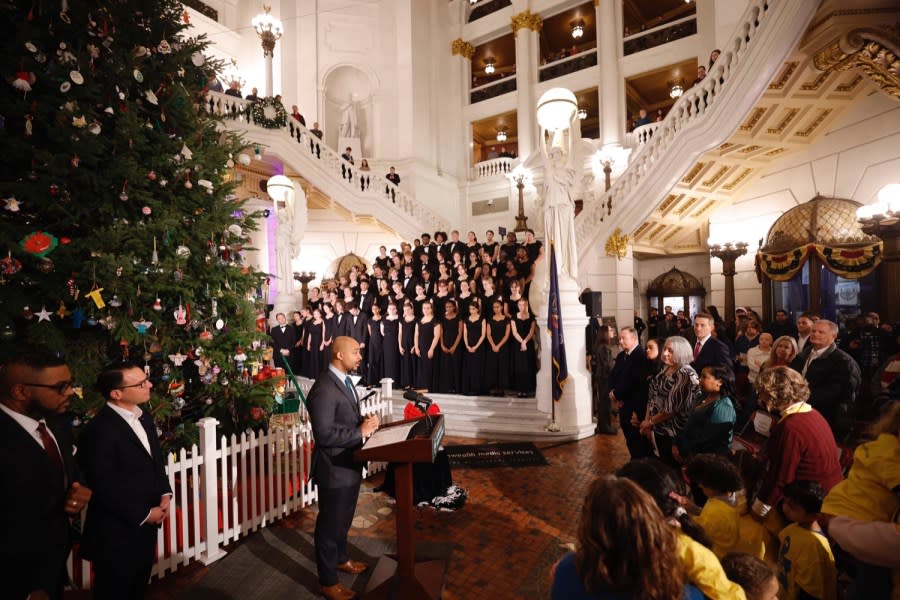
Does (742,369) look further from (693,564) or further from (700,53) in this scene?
(700,53)

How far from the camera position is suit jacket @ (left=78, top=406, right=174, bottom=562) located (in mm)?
2137

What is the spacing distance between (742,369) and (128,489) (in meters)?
8.37

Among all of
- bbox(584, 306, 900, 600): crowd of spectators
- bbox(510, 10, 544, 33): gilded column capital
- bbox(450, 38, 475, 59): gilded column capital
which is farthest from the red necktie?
bbox(450, 38, 475, 59): gilded column capital

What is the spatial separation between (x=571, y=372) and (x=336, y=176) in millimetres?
10241

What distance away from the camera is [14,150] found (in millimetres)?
3131

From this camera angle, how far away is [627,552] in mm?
1166

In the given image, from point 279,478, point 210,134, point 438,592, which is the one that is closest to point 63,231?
point 210,134

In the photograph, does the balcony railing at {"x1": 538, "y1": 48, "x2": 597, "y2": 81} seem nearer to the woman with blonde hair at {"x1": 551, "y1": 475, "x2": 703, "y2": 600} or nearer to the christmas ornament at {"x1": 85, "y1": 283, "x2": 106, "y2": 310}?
the christmas ornament at {"x1": 85, "y1": 283, "x2": 106, "y2": 310}

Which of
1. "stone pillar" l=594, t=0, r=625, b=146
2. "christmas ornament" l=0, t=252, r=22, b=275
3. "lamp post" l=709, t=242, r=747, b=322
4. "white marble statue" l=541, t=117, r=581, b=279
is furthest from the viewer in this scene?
"stone pillar" l=594, t=0, r=625, b=146

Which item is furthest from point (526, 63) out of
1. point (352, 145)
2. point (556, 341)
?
point (556, 341)

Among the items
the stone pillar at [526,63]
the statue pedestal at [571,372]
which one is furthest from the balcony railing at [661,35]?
the statue pedestal at [571,372]

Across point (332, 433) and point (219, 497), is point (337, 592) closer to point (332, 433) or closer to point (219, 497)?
point (332, 433)

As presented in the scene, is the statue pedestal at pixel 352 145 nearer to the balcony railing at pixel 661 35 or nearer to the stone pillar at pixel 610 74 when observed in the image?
the stone pillar at pixel 610 74

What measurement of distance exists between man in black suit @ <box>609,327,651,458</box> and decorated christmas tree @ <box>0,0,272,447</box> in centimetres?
375
